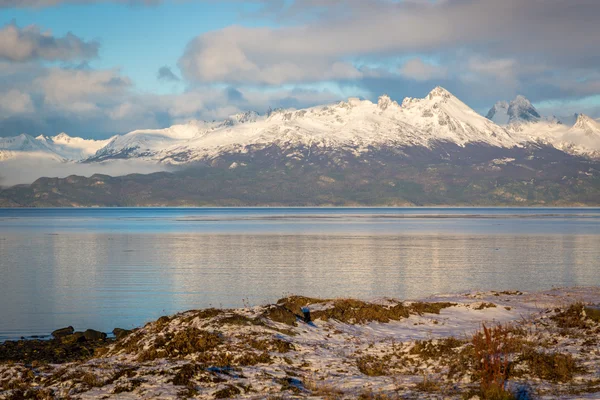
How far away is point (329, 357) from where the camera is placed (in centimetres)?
2461

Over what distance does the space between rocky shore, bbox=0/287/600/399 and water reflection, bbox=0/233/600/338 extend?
48.0ft

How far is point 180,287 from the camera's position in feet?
192

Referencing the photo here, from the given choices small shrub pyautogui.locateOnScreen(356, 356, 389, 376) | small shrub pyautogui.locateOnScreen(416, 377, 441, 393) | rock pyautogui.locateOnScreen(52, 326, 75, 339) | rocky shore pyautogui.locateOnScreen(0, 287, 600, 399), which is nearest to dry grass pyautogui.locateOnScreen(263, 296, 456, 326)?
rocky shore pyautogui.locateOnScreen(0, 287, 600, 399)

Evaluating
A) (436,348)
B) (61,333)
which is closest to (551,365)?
(436,348)

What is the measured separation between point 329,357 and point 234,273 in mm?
45433

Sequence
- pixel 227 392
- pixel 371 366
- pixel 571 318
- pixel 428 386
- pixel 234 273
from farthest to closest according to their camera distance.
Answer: pixel 234 273, pixel 571 318, pixel 371 366, pixel 428 386, pixel 227 392

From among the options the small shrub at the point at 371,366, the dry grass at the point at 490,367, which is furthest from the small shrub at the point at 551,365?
the small shrub at the point at 371,366

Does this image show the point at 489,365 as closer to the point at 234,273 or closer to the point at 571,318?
the point at 571,318

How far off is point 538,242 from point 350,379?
10288cm

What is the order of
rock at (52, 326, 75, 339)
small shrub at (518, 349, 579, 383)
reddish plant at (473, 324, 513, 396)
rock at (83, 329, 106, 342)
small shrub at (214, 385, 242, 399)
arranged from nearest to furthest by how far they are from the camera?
reddish plant at (473, 324, 513, 396) → small shrub at (214, 385, 242, 399) → small shrub at (518, 349, 579, 383) → rock at (83, 329, 106, 342) → rock at (52, 326, 75, 339)

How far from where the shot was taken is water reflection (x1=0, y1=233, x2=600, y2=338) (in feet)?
159

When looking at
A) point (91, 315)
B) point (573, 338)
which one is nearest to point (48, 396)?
point (573, 338)

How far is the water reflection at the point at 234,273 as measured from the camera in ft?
159

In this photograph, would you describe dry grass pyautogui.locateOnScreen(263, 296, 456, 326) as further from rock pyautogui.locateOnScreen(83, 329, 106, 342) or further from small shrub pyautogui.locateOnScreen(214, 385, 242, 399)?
rock pyautogui.locateOnScreen(83, 329, 106, 342)
